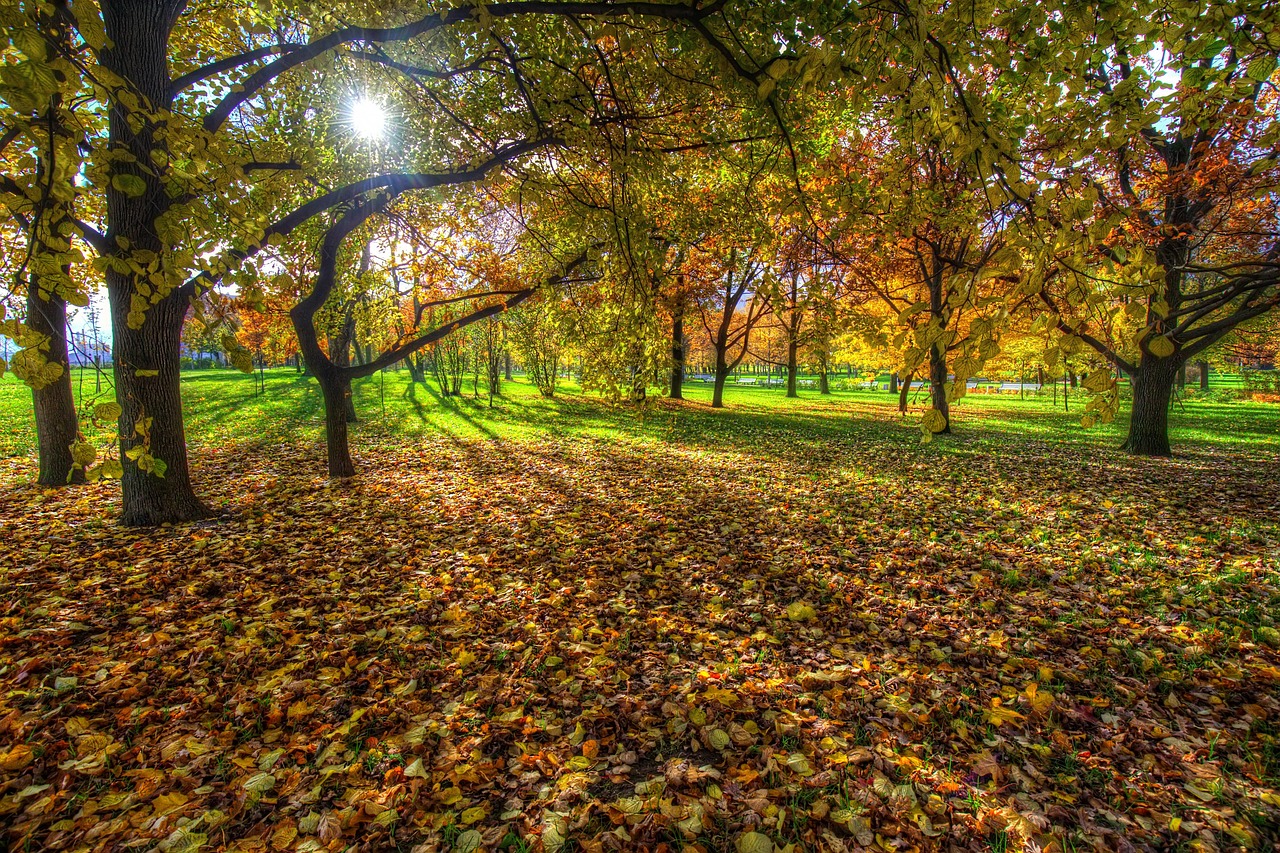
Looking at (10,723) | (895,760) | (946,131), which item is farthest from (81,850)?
(946,131)

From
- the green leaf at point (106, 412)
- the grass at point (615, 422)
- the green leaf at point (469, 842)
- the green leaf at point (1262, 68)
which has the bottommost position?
the green leaf at point (469, 842)

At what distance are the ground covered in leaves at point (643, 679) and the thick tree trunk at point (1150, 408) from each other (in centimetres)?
435

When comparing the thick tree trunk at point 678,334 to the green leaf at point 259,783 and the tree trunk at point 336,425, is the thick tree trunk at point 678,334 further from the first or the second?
the green leaf at point 259,783

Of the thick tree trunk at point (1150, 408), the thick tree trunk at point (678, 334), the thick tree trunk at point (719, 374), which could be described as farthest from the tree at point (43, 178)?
the thick tree trunk at point (719, 374)

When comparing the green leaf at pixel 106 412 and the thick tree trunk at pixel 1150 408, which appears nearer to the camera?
the green leaf at pixel 106 412

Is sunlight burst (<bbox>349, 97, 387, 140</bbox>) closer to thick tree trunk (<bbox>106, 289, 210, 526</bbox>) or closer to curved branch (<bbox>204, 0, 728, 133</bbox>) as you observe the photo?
curved branch (<bbox>204, 0, 728, 133</bbox>)

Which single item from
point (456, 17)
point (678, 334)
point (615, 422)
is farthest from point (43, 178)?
point (678, 334)

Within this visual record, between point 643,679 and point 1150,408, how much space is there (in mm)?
13012

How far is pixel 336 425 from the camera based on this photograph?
8.96m

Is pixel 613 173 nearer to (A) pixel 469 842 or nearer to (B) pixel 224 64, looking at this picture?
(A) pixel 469 842

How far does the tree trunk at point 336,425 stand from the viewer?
28.3 feet

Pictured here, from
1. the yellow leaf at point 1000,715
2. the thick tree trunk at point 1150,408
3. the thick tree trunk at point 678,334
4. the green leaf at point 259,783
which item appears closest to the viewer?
the green leaf at point 259,783

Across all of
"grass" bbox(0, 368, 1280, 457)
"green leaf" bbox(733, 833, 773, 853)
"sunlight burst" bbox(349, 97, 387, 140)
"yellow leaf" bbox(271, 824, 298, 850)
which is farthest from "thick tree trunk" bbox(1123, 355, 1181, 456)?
"sunlight burst" bbox(349, 97, 387, 140)

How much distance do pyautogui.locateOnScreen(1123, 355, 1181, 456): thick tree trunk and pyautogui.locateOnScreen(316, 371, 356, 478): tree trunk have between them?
1517cm
